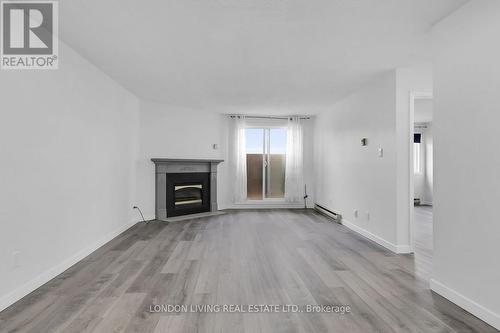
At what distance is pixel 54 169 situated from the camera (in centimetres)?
248

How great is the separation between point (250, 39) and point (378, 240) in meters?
3.20

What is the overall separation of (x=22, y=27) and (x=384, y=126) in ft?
13.6

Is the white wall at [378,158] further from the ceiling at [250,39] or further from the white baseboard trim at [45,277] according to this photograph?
the white baseboard trim at [45,277]

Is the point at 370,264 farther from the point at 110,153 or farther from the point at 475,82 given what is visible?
the point at 110,153

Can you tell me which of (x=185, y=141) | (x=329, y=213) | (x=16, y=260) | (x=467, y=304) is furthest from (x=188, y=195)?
(x=467, y=304)

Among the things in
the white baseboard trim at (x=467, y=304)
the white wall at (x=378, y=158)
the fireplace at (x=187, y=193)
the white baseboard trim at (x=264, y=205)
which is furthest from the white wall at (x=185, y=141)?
the white baseboard trim at (x=467, y=304)

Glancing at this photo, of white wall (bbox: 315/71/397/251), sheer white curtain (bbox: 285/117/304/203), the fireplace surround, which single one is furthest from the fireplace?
white wall (bbox: 315/71/397/251)

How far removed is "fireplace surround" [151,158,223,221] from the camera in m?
5.14

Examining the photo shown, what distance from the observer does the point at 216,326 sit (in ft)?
5.58

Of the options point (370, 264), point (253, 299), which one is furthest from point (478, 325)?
point (253, 299)

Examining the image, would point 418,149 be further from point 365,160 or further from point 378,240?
point 378,240

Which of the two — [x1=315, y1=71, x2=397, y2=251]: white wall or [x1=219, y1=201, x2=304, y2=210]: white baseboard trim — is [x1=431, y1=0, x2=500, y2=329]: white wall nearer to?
[x1=315, y1=71, x2=397, y2=251]: white wall

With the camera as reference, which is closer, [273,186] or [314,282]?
[314,282]

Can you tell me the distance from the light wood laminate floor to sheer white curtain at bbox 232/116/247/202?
7.92 feet
